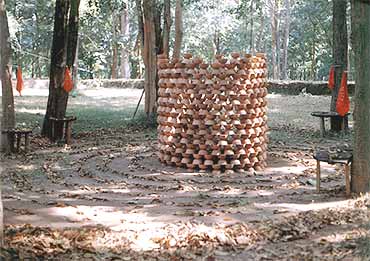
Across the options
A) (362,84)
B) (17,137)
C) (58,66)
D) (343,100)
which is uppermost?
(58,66)

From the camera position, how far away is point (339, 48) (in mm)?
13656

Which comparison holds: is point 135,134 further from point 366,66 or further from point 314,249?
point 314,249

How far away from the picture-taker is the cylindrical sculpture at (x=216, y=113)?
916cm

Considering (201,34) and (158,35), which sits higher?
(201,34)

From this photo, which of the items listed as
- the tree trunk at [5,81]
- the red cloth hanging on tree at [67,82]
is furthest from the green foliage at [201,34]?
the tree trunk at [5,81]

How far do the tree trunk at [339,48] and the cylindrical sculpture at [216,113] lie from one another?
469 centimetres

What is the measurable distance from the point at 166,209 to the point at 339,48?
8.69 m

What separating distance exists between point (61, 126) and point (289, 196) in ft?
23.6

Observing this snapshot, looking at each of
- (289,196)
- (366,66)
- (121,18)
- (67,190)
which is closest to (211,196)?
(289,196)

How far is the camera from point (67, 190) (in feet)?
26.0

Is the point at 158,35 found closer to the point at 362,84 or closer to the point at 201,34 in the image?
the point at 362,84

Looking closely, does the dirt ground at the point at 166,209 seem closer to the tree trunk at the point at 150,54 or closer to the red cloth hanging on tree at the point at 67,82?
the red cloth hanging on tree at the point at 67,82

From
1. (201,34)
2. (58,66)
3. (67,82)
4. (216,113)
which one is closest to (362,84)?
(216,113)

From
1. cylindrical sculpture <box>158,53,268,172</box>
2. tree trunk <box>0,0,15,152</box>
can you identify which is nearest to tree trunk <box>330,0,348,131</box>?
cylindrical sculpture <box>158,53,268,172</box>
